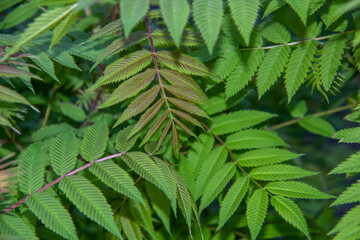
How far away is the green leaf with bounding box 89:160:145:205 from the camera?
1.10 metres

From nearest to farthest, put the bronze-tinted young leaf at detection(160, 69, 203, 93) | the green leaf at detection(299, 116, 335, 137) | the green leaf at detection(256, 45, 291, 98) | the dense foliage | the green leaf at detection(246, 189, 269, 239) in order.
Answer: the dense foliage
the green leaf at detection(246, 189, 269, 239)
the bronze-tinted young leaf at detection(160, 69, 203, 93)
the green leaf at detection(256, 45, 291, 98)
the green leaf at detection(299, 116, 335, 137)

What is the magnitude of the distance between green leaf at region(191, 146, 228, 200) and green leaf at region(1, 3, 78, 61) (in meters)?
0.80

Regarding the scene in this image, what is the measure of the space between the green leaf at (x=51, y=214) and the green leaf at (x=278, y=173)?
732mm

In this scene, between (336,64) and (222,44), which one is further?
(222,44)

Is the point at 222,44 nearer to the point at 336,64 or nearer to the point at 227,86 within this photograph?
the point at 227,86

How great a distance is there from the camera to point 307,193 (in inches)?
48.8

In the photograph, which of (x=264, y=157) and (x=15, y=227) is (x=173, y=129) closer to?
(x=264, y=157)

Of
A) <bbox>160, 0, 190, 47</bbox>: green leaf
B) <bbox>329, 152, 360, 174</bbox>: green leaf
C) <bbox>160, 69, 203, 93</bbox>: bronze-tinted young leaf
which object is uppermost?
<bbox>160, 0, 190, 47</bbox>: green leaf

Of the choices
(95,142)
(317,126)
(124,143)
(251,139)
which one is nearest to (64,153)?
(95,142)

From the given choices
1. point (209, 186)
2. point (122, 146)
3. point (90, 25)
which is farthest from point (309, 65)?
point (90, 25)

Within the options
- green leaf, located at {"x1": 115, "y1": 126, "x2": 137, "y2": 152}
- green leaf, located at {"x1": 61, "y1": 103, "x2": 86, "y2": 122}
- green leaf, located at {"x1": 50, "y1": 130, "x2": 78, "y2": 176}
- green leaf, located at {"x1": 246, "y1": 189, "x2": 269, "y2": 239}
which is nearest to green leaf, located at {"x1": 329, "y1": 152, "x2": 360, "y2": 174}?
green leaf, located at {"x1": 246, "y1": 189, "x2": 269, "y2": 239}

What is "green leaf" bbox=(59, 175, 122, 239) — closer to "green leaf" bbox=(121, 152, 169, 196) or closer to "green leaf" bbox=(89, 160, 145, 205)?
"green leaf" bbox=(89, 160, 145, 205)

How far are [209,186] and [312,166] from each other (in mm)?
1669

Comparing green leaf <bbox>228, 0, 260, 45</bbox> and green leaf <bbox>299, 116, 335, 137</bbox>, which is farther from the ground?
green leaf <bbox>228, 0, 260, 45</bbox>
